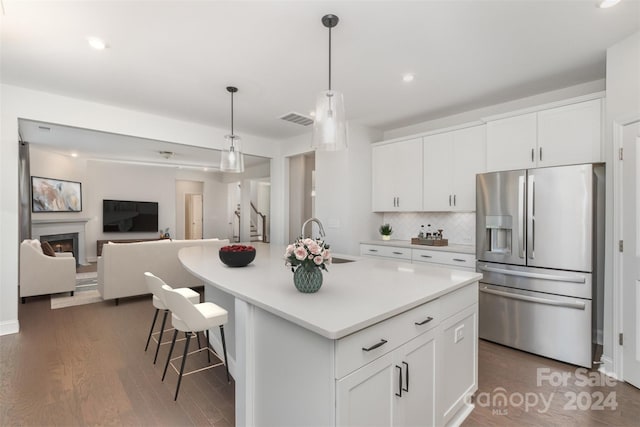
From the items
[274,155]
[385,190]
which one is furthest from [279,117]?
[385,190]

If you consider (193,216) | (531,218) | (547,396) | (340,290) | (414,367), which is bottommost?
(547,396)

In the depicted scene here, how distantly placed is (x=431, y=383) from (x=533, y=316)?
1800 mm

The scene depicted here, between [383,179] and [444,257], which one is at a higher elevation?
[383,179]

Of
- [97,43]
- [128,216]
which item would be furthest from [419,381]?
[128,216]

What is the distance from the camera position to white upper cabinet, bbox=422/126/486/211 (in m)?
3.62

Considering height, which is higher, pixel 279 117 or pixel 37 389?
pixel 279 117

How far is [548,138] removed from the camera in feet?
9.64

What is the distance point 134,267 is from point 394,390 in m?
4.19

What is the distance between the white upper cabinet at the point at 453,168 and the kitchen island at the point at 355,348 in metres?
1.92

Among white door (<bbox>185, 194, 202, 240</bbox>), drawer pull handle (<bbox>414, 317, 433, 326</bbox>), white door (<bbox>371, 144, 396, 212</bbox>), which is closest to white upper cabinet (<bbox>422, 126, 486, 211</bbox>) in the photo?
white door (<bbox>371, 144, 396, 212</bbox>)

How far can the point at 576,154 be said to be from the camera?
2.79m

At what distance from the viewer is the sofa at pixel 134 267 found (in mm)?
4176

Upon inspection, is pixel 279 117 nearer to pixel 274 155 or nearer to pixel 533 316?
pixel 274 155

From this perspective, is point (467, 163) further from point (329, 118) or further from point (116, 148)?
point (116, 148)
